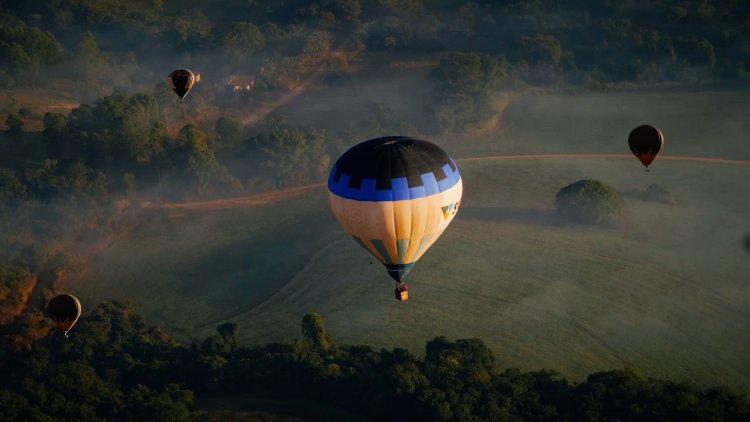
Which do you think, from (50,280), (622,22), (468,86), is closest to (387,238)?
(50,280)

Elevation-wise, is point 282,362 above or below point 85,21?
below

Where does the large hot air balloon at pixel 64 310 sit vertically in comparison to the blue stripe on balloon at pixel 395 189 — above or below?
below

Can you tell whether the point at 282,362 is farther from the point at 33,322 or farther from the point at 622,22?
the point at 622,22

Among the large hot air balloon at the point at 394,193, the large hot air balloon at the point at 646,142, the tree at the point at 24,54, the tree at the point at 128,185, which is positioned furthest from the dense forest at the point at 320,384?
the tree at the point at 24,54

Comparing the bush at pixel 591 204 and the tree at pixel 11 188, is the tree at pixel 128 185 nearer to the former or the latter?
the tree at pixel 11 188

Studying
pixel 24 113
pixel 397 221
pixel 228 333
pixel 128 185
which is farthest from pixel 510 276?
pixel 24 113
